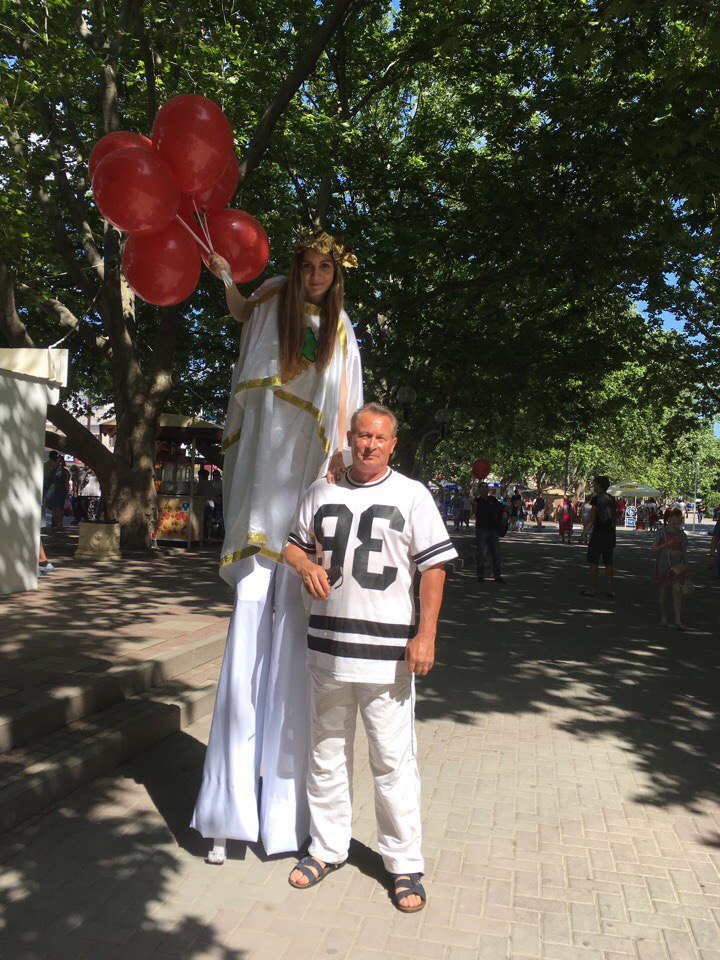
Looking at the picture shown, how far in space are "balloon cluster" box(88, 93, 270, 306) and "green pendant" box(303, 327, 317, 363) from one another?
43cm

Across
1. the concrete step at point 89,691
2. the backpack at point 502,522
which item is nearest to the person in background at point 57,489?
the backpack at point 502,522

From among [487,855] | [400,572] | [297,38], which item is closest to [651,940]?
[487,855]

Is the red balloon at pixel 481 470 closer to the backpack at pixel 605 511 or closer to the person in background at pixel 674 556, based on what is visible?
the backpack at pixel 605 511

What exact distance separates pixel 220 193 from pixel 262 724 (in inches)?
93.1

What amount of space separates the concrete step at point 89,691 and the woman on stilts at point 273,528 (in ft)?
4.83

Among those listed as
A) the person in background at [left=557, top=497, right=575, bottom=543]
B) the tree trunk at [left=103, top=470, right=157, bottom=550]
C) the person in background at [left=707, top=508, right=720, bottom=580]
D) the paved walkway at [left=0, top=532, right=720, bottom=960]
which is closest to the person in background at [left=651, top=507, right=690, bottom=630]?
the paved walkway at [left=0, top=532, right=720, bottom=960]

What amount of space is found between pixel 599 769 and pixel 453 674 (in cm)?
247

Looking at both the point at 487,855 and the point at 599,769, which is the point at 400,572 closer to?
the point at 487,855

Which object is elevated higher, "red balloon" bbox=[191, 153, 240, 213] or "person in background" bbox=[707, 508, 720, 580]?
"red balloon" bbox=[191, 153, 240, 213]

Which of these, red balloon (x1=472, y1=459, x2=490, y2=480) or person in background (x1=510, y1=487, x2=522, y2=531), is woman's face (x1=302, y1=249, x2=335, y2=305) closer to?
red balloon (x1=472, y1=459, x2=490, y2=480)

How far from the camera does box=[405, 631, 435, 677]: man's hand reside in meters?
3.04

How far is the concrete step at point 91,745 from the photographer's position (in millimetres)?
3883

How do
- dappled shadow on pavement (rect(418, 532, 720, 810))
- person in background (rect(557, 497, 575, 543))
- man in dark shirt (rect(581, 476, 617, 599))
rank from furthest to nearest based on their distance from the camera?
person in background (rect(557, 497, 575, 543)) < man in dark shirt (rect(581, 476, 617, 599)) < dappled shadow on pavement (rect(418, 532, 720, 810))

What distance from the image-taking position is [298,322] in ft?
11.5
